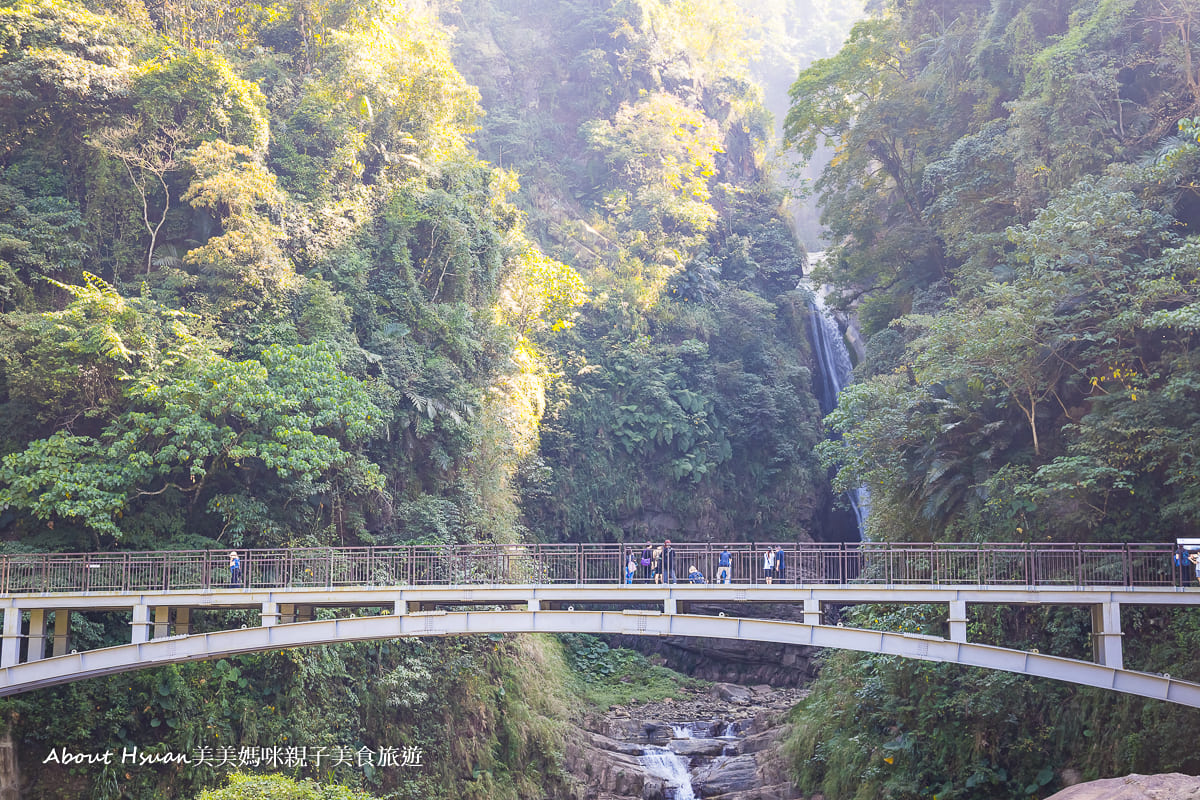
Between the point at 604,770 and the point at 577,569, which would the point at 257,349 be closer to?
the point at 577,569

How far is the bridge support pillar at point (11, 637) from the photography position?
16.6 m

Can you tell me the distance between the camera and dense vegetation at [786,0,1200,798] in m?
17.8

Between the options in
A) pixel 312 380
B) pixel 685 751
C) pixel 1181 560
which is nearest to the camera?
pixel 1181 560

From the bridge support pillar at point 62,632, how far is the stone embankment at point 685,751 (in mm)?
12290

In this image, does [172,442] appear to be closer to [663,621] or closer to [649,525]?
[663,621]

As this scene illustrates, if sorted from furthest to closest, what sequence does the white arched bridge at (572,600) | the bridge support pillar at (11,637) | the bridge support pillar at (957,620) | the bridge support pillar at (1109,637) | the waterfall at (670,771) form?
the waterfall at (670,771) → the bridge support pillar at (11,637) → the bridge support pillar at (957,620) → the white arched bridge at (572,600) → the bridge support pillar at (1109,637)

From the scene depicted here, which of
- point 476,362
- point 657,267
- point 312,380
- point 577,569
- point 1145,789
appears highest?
point 657,267

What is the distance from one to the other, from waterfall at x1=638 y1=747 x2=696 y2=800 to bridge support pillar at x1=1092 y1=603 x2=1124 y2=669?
11.0 meters

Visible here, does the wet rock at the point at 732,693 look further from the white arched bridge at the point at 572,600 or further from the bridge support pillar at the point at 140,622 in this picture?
the bridge support pillar at the point at 140,622

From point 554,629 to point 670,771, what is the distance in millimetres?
9310

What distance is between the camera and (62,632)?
58.9 ft

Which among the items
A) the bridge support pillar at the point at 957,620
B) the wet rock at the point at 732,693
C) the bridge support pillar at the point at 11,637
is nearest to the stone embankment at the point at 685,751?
the wet rock at the point at 732,693

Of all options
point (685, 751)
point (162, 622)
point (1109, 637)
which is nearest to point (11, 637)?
point (162, 622)

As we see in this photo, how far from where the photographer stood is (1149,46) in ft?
76.8
